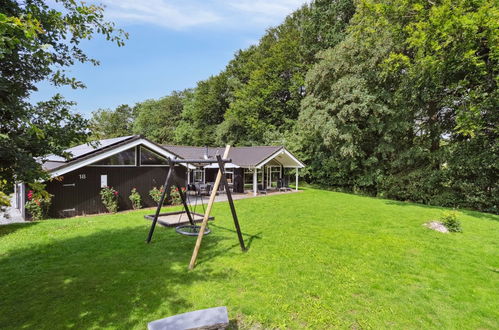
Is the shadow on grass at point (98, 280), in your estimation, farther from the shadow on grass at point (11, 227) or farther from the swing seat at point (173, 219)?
the shadow on grass at point (11, 227)

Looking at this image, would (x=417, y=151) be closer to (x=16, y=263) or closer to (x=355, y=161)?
(x=355, y=161)

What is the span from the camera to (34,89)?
145 inches

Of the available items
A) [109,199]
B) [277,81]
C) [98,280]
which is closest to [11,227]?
[109,199]

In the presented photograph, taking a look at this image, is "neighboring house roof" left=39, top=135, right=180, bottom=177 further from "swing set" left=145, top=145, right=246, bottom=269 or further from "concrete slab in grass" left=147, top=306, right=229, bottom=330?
"concrete slab in grass" left=147, top=306, right=229, bottom=330

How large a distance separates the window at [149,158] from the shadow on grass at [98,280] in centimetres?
618

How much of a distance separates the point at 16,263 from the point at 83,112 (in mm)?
4648

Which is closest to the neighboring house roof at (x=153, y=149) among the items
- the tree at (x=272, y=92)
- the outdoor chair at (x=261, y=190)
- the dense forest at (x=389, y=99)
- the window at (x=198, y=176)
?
the window at (x=198, y=176)

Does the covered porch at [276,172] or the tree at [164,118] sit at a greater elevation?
the tree at [164,118]

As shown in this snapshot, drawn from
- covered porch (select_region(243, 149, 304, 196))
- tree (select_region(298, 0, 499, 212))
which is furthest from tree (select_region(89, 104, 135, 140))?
tree (select_region(298, 0, 499, 212))

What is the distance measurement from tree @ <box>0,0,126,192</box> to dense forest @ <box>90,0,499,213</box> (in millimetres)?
453

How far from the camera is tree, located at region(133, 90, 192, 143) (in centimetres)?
4822

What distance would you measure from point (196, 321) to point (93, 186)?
1099 centimetres

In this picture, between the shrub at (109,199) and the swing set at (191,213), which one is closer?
the swing set at (191,213)

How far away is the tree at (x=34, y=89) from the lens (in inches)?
121
